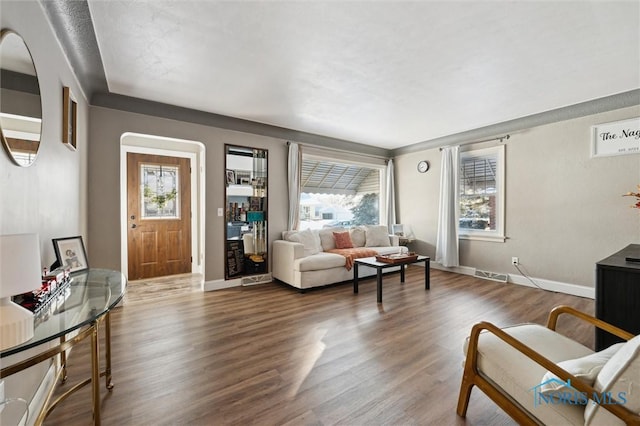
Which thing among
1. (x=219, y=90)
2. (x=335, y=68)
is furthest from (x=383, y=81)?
(x=219, y=90)

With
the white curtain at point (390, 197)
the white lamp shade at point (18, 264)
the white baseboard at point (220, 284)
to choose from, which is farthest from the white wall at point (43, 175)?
the white curtain at point (390, 197)

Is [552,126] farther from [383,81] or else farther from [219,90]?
[219,90]

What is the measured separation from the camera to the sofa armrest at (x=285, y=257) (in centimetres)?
404

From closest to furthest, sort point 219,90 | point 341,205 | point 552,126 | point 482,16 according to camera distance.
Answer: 1. point 482,16
2. point 219,90
3. point 552,126
4. point 341,205

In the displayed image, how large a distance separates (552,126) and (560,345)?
375 cm

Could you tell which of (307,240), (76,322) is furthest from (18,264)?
(307,240)

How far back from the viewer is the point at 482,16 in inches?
79.1

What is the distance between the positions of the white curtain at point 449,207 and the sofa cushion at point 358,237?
1.45m

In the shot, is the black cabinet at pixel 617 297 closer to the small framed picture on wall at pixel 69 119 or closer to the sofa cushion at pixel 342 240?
the sofa cushion at pixel 342 240

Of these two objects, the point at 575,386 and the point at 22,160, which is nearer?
the point at 575,386

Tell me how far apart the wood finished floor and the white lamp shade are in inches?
41.5

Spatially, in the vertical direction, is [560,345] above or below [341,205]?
below

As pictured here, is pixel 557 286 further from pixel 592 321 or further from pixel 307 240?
pixel 307 240

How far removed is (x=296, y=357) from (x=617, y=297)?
224 cm
